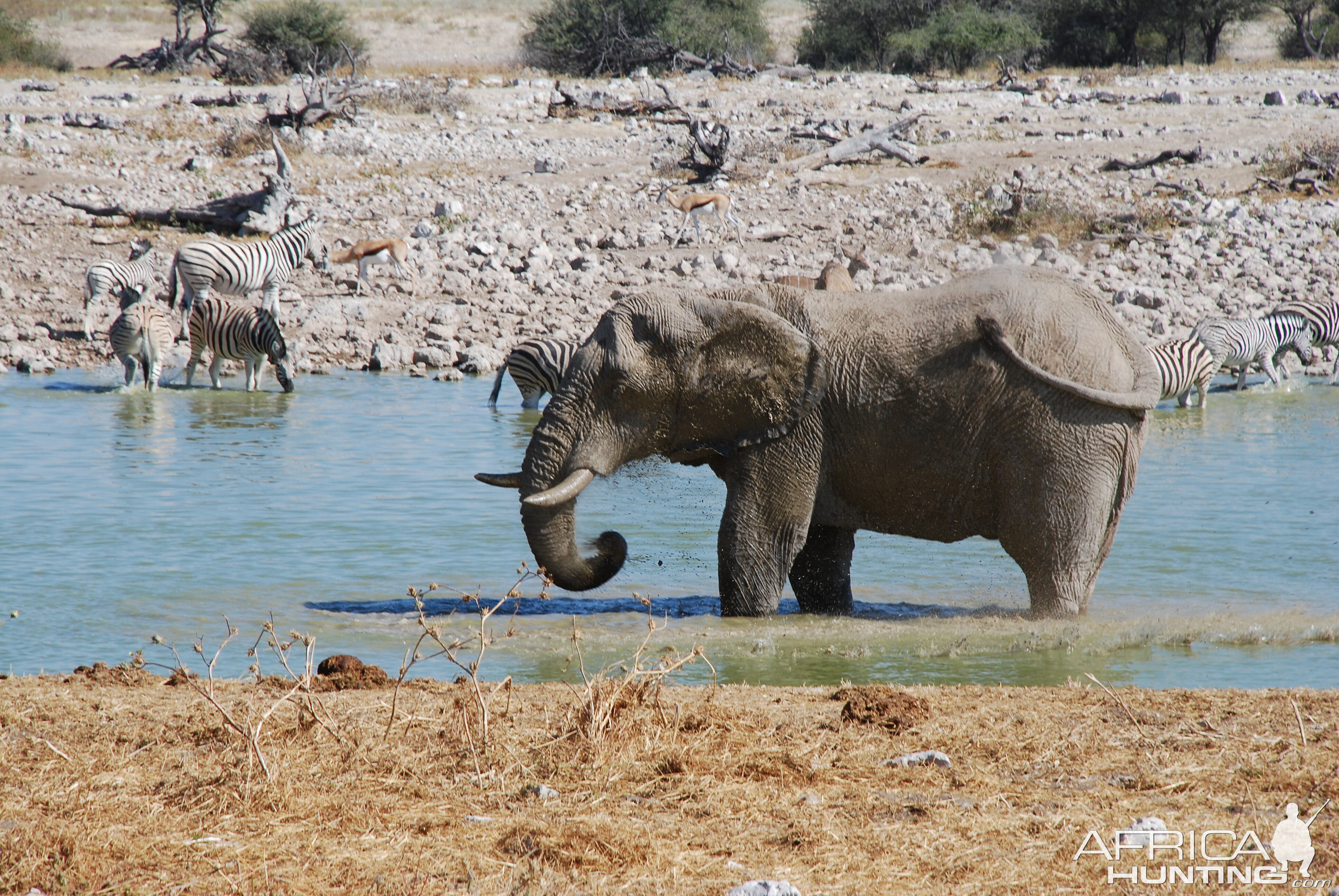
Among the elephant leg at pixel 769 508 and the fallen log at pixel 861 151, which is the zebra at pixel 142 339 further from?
the elephant leg at pixel 769 508

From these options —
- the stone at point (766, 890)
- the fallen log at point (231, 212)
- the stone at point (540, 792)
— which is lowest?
the stone at point (540, 792)

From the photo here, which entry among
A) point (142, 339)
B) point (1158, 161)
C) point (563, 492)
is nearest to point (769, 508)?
point (563, 492)

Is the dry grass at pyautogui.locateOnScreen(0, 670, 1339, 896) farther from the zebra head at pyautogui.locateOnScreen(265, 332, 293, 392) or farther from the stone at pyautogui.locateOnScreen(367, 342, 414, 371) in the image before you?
the stone at pyautogui.locateOnScreen(367, 342, 414, 371)

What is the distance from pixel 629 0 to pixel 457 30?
20.6 meters

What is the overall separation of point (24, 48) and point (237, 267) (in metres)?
29.5

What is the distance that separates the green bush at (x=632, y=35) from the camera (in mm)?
37969

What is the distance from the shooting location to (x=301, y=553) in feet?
30.0

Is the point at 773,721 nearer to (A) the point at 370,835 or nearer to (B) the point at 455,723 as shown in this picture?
(B) the point at 455,723

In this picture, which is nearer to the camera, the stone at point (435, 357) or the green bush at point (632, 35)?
the stone at point (435, 357)

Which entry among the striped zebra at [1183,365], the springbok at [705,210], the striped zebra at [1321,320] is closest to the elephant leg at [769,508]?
the striped zebra at [1183,365]

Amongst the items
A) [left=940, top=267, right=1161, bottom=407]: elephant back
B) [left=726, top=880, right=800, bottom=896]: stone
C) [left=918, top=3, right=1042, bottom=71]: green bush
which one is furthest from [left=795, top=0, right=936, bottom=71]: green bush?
[left=726, top=880, right=800, bottom=896]: stone

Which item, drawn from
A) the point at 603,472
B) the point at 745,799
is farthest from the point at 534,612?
the point at 745,799

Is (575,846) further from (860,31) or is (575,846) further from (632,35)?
(860,31)

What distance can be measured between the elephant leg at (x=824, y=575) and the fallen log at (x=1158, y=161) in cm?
1695
